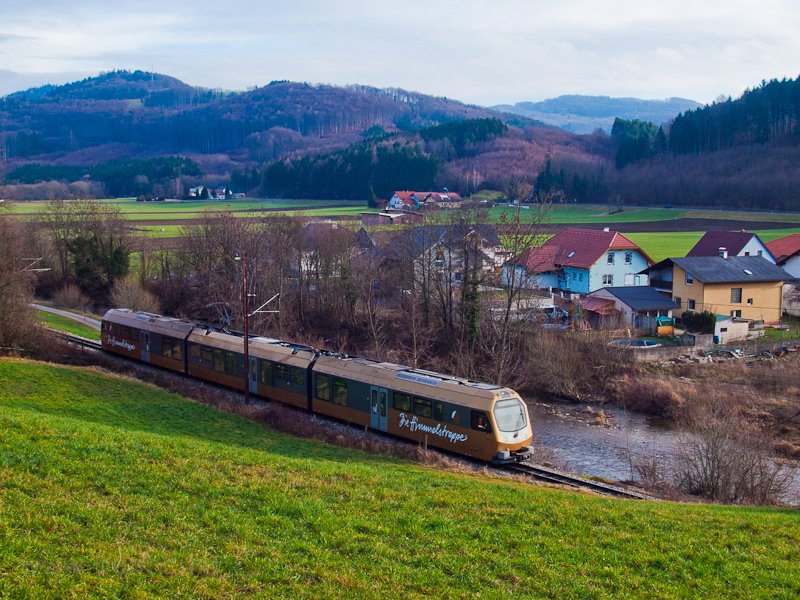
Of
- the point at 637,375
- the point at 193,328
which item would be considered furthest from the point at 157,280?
the point at 637,375

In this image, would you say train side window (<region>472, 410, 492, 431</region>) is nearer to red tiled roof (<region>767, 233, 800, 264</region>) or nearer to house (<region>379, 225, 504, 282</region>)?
house (<region>379, 225, 504, 282</region>)

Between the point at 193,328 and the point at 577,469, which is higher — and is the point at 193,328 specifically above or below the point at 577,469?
above

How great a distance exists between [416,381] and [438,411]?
4.65 ft

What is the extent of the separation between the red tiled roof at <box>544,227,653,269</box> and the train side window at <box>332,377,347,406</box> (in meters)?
32.6

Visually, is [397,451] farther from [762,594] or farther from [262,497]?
[762,594]

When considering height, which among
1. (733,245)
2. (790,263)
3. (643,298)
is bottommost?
(643,298)

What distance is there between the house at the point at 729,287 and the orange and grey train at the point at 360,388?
99.3 feet

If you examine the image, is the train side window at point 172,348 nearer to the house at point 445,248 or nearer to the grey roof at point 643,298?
the house at point 445,248

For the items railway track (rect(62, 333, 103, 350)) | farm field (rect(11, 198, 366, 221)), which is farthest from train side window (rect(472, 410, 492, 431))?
farm field (rect(11, 198, 366, 221))

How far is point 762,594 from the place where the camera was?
1096 centimetres

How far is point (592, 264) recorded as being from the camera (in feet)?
185

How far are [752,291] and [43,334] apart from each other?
1688 inches

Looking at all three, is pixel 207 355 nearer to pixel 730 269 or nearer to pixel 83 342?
pixel 83 342

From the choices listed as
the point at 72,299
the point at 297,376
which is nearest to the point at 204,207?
the point at 72,299
